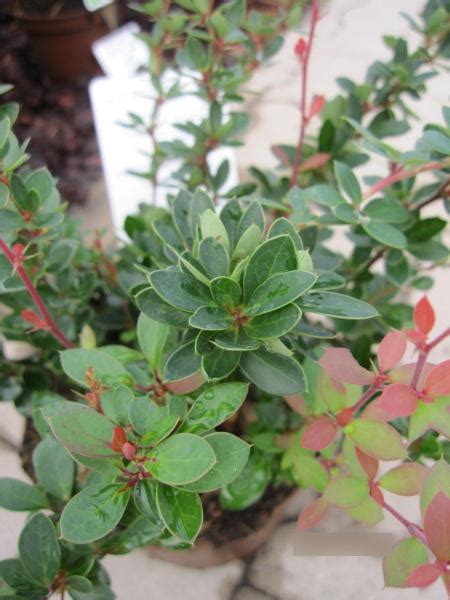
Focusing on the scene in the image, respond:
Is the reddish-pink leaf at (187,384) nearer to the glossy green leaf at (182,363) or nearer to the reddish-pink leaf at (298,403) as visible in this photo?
the glossy green leaf at (182,363)

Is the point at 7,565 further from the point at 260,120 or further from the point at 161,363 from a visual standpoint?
the point at 260,120

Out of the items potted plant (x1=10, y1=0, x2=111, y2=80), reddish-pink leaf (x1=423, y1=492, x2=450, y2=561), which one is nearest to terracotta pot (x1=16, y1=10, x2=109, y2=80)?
potted plant (x1=10, y1=0, x2=111, y2=80)

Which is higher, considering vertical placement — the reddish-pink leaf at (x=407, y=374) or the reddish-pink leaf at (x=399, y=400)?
the reddish-pink leaf at (x=399, y=400)

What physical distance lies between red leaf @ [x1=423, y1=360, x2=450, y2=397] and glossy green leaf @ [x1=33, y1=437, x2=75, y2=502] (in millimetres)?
331

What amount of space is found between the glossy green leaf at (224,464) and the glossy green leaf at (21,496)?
21cm

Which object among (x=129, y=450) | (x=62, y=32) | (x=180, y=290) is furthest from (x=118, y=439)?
(x=62, y=32)

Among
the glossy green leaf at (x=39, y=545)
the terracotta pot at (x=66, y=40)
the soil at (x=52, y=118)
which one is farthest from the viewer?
the terracotta pot at (x=66, y=40)

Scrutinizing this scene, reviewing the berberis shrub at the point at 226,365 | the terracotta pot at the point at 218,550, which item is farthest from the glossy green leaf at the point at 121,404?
the terracotta pot at the point at 218,550

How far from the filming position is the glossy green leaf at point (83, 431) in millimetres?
439

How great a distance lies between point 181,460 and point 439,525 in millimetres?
179

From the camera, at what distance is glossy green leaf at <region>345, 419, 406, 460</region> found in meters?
0.48

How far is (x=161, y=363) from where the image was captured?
0.57 meters

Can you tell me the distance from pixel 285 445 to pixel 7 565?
359mm

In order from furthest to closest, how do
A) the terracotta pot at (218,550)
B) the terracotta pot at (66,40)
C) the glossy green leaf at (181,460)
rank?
the terracotta pot at (66,40) < the terracotta pot at (218,550) < the glossy green leaf at (181,460)
